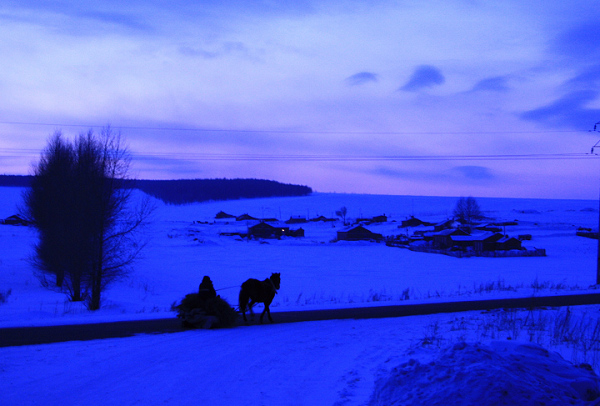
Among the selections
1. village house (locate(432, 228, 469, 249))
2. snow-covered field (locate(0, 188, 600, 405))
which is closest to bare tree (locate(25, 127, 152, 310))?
snow-covered field (locate(0, 188, 600, 405))

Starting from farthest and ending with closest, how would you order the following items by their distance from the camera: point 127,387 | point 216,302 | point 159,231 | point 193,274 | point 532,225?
point 532,225, point 159,231, point 193,274, point 216,302, point 127,387

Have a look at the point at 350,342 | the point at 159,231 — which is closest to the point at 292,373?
the point at 350,342

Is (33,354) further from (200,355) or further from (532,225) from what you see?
(532,225)

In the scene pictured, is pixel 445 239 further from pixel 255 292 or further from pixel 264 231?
pixel 255 292

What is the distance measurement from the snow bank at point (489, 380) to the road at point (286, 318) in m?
7.68

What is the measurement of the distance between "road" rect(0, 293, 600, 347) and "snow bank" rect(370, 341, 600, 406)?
7.68 meters

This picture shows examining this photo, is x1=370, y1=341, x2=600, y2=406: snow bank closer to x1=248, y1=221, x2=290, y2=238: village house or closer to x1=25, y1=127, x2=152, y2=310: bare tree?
x1=25, y1=127, x2=152, y2=310: bare tree

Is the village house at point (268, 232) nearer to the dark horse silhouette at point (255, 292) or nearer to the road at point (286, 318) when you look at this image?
the road at point (286, 318)

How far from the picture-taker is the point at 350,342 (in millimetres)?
10812

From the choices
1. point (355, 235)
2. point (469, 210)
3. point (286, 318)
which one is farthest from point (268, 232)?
point (286, 318)

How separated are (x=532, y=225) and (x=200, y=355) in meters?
119

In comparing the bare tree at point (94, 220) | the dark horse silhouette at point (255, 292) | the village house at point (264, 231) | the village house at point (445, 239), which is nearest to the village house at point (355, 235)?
the village house at point (445, 239)

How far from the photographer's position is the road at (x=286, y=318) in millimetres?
11719

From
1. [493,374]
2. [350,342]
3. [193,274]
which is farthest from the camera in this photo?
[193,274]
